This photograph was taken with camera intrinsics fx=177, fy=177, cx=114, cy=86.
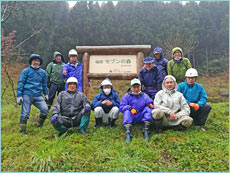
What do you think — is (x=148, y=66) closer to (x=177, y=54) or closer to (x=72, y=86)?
(x=177, y=54)

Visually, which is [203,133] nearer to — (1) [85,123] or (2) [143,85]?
(2) [143,85]

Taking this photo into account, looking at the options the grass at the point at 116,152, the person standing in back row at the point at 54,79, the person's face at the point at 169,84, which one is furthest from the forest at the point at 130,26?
the grass at the point at 116,152

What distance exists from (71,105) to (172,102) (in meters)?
2.34

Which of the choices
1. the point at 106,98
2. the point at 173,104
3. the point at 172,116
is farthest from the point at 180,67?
the point at 106,98

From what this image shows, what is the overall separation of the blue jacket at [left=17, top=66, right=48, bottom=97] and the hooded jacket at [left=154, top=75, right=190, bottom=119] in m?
2.95

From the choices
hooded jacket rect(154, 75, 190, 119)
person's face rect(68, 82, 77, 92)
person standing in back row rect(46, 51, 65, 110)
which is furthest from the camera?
person standing in back row rect(46, 51, 65, 110)

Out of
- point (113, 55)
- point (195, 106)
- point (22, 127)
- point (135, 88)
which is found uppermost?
point (113, 55)

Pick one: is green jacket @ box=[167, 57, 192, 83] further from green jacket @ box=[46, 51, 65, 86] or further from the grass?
green jacket @ box=[46, 51, 65, 86]

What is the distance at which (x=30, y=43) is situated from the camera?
861 inches

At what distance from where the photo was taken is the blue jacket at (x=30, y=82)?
4289 millimetres

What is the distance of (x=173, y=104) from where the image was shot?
4062 millimetres

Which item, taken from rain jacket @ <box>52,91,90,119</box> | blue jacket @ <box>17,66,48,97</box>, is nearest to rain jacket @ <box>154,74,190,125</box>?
rain jacket @ <box>52,91,90,119</box>

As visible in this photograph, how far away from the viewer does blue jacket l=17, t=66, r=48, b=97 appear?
4289 millimetres

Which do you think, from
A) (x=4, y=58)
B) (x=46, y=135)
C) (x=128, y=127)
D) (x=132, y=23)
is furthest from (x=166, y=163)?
(x=132, y=23)
